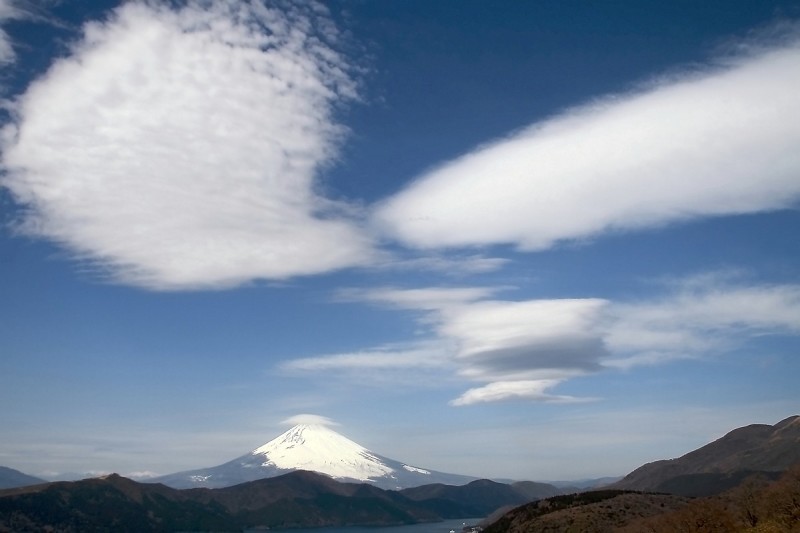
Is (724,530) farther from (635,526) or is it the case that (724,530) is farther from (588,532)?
Answer: (588,532)

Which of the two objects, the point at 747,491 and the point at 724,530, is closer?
the point at 724,530

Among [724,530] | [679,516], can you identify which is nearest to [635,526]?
[679,516]

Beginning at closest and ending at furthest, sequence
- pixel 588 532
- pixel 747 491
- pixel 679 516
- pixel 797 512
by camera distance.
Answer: pixel 797 512
pixel 679 516
pixel 747 491
pixel 588 532

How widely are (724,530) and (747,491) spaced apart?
120 ft

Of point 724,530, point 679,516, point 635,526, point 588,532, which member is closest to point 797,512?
point 724,530

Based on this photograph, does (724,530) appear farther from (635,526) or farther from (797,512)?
(635,526)

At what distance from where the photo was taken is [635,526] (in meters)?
169

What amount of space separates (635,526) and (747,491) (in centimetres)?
2824

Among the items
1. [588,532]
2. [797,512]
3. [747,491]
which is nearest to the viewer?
[797,512]

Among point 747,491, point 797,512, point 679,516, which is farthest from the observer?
point 747,491

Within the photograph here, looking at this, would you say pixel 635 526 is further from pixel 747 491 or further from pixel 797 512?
pixel 797 512

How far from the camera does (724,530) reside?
130m

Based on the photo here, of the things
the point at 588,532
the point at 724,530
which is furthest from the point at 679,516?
the point at 588,532

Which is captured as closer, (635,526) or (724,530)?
(724,530)
